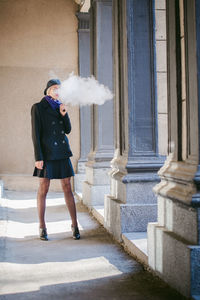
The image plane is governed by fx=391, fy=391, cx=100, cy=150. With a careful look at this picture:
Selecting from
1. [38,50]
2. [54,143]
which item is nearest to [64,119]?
[54,143]

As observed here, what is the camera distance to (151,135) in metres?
4.74

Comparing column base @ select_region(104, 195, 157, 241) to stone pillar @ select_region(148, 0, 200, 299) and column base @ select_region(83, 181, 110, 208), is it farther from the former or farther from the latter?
column base @ select_region(83, 181, 110, 208)

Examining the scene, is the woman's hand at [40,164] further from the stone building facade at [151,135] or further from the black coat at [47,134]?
the stone building facade at [151,135]

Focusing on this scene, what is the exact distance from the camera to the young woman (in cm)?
463

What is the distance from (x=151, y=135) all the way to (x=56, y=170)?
4.01ft

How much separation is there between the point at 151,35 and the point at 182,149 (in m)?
2.20

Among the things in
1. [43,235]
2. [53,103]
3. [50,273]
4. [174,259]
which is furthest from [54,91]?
[174,259]

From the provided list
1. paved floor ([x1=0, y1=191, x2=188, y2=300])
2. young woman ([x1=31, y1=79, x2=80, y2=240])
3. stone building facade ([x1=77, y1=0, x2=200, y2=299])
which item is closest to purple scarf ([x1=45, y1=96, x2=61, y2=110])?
young woman ([x1=31, y1=79, x2=80, y2=240])

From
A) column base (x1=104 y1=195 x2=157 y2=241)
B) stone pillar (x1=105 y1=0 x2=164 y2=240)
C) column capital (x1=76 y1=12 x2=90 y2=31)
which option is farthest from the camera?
column capital (x1=76 y1=12 x2=90 y2=31)

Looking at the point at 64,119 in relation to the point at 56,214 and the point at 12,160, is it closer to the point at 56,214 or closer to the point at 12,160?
the point at 56,214

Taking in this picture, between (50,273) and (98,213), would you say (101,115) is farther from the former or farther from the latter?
(50,273)

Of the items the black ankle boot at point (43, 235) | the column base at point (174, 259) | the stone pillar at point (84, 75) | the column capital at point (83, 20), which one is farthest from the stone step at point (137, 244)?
the column capital at point (83, 20)

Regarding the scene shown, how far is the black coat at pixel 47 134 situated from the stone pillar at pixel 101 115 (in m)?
2.20

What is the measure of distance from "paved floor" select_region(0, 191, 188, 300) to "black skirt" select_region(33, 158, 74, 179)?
2.59ft
